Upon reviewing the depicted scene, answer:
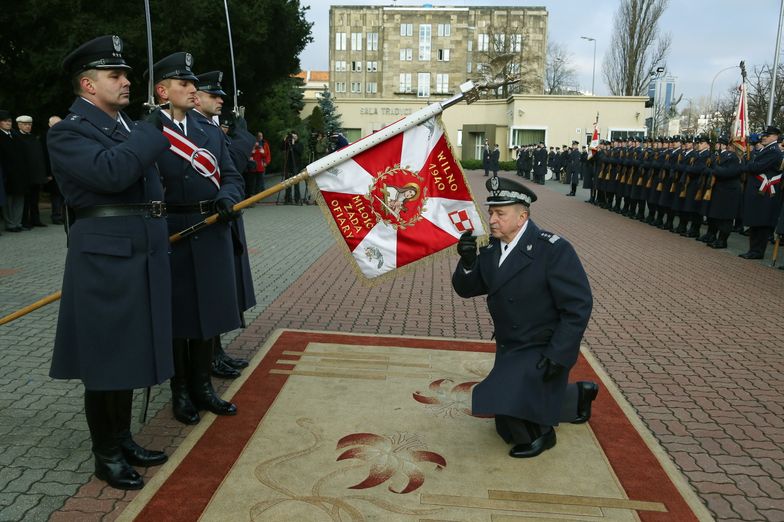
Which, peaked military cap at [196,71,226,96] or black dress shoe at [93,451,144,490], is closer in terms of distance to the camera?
black dress shoe at [93,451,144,490]

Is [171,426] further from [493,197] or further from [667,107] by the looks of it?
[667,107]

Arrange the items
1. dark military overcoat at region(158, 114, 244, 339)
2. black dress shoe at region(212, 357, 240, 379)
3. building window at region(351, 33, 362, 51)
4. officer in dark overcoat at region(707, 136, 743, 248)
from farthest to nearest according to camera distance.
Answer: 1. building window at region(351, 33, 362, 51)
2. officer in dark overcoat at region(707, 136, 743, 248)
3. black dress shoe at region(212, 357, 240, 379)
4. dark military overcoat at region(158, 114, 244, 339)

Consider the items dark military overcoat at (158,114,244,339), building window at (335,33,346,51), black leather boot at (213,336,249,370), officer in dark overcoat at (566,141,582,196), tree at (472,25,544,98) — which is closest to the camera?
dark military overcoat at (158,114,244,339)

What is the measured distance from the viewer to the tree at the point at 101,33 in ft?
49.3

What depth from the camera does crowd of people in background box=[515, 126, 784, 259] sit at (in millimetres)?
11961

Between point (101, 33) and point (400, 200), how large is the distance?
42.0 feet

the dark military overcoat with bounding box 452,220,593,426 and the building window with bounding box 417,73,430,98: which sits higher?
the building window with bounding box 417,73,430,98

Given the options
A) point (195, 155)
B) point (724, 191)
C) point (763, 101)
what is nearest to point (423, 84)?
point (763, 101)

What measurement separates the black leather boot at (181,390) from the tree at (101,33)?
1133cm

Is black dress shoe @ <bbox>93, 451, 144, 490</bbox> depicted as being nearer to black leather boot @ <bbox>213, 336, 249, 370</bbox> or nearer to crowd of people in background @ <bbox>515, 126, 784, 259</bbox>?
black leather boot @ <bbox>213, 336, 249, 370</bbox>

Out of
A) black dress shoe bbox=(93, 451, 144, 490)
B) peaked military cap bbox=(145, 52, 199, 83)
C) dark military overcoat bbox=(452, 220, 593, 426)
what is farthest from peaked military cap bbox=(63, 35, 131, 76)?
dark military overcoat bbox=(452, 220, 593, 426)

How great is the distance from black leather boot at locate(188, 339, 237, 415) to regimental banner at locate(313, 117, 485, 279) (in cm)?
124

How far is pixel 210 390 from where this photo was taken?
467 centimetres

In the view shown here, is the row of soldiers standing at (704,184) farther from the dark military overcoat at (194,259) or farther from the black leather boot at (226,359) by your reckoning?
the dark military overcoat at (194,259)
